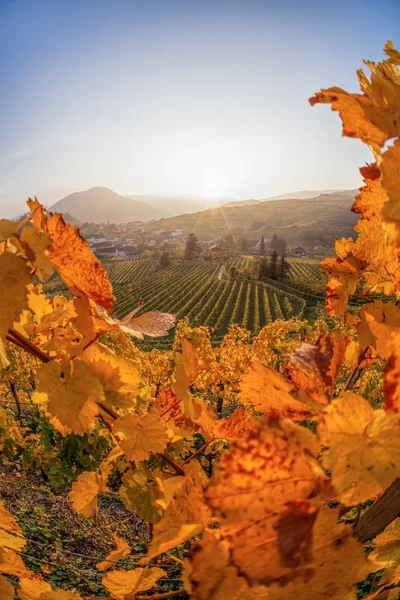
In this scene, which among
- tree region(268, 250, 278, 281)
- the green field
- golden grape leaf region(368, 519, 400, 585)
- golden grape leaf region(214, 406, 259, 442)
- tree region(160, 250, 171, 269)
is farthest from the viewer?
tree region(160, 250, 171, 269)

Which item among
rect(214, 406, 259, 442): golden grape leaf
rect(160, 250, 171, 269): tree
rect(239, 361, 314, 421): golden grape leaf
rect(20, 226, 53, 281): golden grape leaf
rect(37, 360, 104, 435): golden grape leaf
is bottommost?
rect(214, 406, 259, 442): golden grape leaf

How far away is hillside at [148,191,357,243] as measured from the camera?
114 m

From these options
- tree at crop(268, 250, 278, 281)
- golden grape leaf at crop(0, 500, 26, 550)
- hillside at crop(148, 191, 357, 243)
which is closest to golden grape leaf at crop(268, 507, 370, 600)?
golden grape leaf at crop(0, 500, 26, 550)

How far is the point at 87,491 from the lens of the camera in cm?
96

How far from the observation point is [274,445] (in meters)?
0.36

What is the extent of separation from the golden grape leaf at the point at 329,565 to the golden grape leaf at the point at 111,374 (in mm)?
448

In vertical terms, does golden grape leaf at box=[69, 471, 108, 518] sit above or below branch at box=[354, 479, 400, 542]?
below

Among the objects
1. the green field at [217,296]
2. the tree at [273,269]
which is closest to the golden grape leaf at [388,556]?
the green field at [217,296]

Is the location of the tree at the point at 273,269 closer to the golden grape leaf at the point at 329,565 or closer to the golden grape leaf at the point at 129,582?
the golden grape leaf at the point at 129,582

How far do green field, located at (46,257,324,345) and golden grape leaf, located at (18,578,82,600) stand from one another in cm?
2503

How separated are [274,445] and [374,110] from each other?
0.49 meters

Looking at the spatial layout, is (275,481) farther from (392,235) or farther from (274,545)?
(392,235)

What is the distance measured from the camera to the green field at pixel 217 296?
31312 mm

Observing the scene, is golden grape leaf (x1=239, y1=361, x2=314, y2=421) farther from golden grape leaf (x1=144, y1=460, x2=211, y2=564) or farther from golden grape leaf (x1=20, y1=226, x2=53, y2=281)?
golden grape leaf (x1=20, y1=226, x2=53, y2=281)
